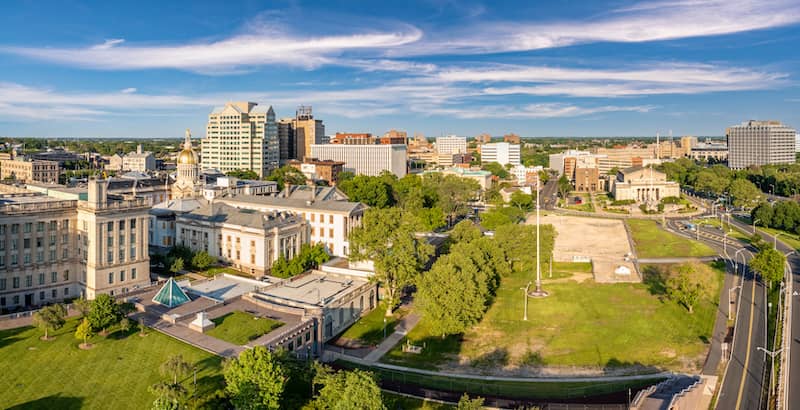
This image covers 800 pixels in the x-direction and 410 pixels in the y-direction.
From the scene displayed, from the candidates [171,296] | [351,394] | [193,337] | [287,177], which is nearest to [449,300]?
[193,337]

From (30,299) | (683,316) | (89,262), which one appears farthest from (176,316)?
(683,316)

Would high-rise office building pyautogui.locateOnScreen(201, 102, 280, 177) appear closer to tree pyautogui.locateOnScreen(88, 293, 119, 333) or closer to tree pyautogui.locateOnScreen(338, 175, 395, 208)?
tree pyautogui.locateOnScreen(338, 175, 395, 208)

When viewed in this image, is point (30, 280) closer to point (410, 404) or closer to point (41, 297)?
point (41, 297)

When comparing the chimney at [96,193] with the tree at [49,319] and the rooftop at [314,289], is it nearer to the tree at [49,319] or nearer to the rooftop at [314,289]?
the tree at [49,319]

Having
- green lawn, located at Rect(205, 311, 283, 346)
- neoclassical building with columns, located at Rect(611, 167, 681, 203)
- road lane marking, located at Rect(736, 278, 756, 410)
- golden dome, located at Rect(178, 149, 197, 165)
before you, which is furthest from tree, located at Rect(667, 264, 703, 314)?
neoclassical building with columns, located at Rect(611, 167, 681, 203)

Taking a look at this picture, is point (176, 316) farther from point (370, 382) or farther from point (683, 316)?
point (683, 316)
